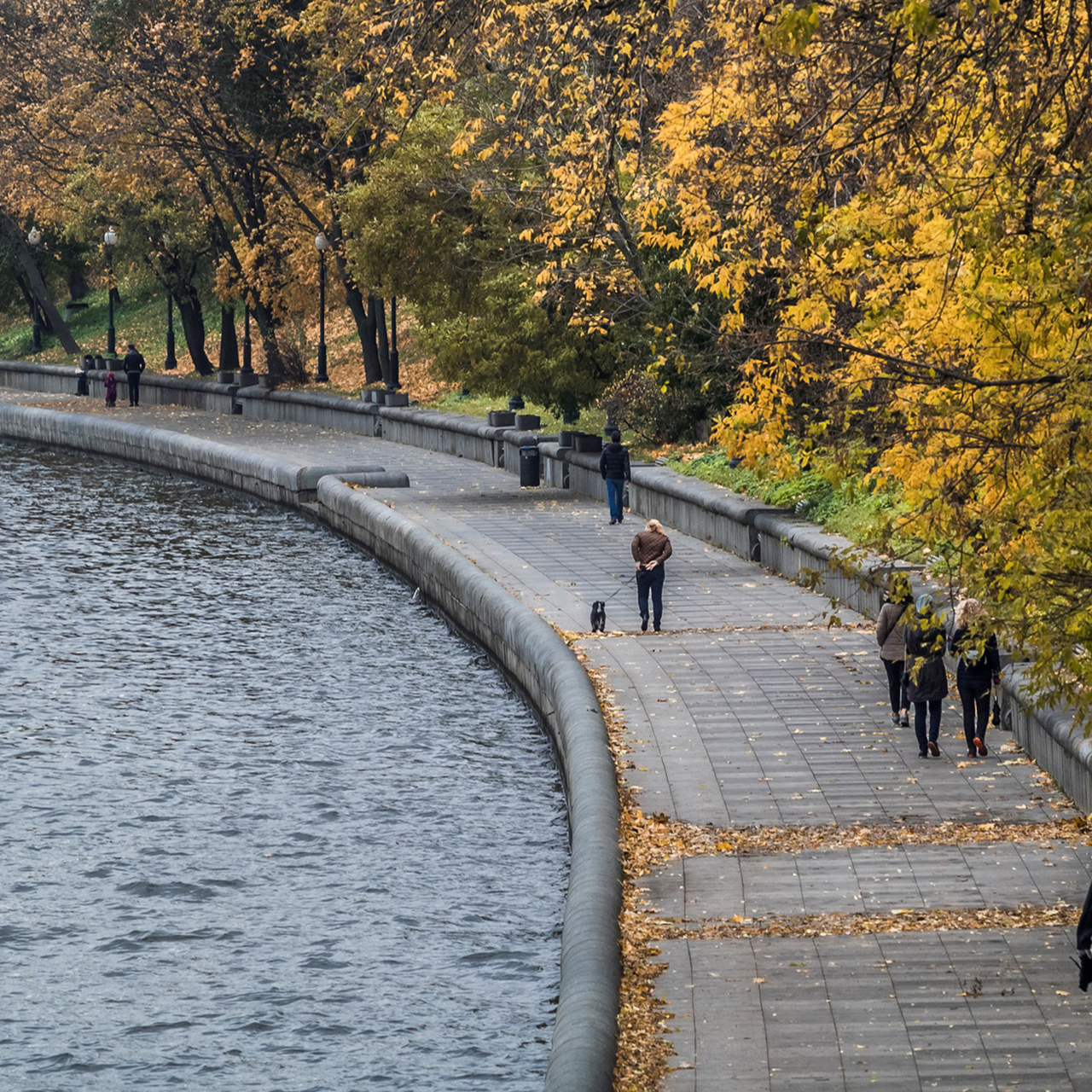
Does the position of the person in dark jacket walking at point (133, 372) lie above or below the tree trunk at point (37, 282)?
below

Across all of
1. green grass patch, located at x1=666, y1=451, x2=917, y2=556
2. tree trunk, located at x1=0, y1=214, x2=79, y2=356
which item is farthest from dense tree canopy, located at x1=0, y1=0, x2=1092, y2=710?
tree trunk, located at x1=0, y1=214, x2=79, y2=356

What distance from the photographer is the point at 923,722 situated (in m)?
15.3

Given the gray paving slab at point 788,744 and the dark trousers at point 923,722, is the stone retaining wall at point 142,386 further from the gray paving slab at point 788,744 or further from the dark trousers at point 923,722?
the dark trousers at point 923,722

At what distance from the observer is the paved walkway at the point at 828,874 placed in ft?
31.1

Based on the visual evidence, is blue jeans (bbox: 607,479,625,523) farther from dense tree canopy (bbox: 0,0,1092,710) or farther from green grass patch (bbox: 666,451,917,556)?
dense tree canopy (bbox: 0,0,1092,710)

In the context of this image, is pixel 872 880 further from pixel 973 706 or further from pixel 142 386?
pixel 142 386

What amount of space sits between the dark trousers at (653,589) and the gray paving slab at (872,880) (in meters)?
7.84

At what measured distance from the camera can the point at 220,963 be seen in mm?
12727

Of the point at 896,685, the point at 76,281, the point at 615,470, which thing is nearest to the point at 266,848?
the point at 896,685

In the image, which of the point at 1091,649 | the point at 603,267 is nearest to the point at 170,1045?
the point at 1091,649

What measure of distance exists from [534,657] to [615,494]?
10527 mm

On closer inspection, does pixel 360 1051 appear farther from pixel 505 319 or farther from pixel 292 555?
pixel 505 319

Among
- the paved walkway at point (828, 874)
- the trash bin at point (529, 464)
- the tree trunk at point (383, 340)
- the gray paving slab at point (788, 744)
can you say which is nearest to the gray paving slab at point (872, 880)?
the paved walkway at point (828, 874)

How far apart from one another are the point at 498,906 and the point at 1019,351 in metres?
5.64
